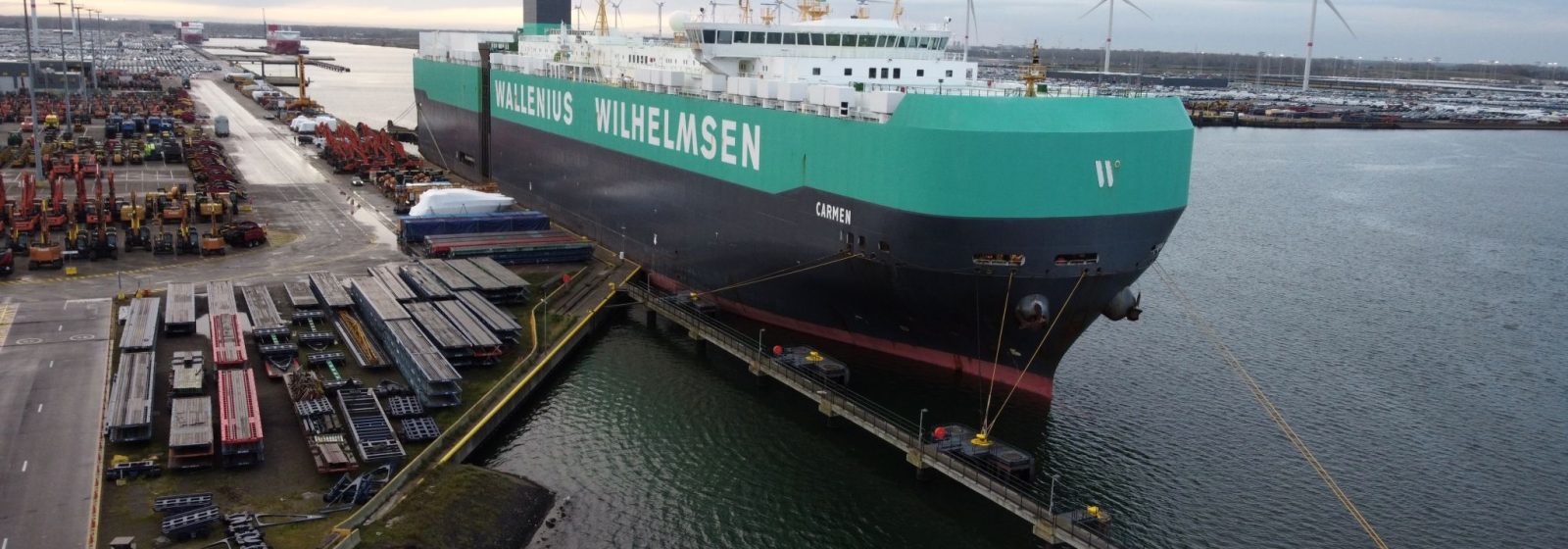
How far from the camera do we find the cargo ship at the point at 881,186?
86.2 ft

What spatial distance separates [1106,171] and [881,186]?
5123 mm

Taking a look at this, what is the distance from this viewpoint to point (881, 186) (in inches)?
1091

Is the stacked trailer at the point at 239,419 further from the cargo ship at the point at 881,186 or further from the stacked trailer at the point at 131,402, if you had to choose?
the cargo ship at the point at 881,186

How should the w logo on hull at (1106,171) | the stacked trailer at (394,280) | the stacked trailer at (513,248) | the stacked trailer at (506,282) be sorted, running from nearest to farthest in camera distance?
the w logo on hull at (1106,171), the stacked trailer at (394,280), the stacked trailer at (506,282), the stacked trailer at (513,248)

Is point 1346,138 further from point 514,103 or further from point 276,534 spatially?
point 276,534

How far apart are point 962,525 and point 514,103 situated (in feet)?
117

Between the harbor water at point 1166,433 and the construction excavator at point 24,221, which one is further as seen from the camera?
the construction excavator at point 24,221

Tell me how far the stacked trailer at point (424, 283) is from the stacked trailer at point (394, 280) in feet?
0.68

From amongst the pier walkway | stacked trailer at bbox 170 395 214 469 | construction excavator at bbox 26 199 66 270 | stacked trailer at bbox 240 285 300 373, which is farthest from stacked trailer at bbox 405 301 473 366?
construction excavator at bbox 26 199 66 270

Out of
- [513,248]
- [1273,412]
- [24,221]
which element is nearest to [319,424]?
[513,248]

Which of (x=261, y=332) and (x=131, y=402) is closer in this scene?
(x=131, y=402)

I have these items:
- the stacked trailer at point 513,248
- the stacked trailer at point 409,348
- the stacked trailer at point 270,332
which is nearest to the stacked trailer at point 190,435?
the stacked trailer at point 270,332

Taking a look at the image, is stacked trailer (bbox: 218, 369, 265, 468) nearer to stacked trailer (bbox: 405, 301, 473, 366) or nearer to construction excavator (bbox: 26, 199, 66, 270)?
stacked trailer (bbox: 405, 301, 473, 366)

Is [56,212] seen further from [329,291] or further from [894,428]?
[894,428]
